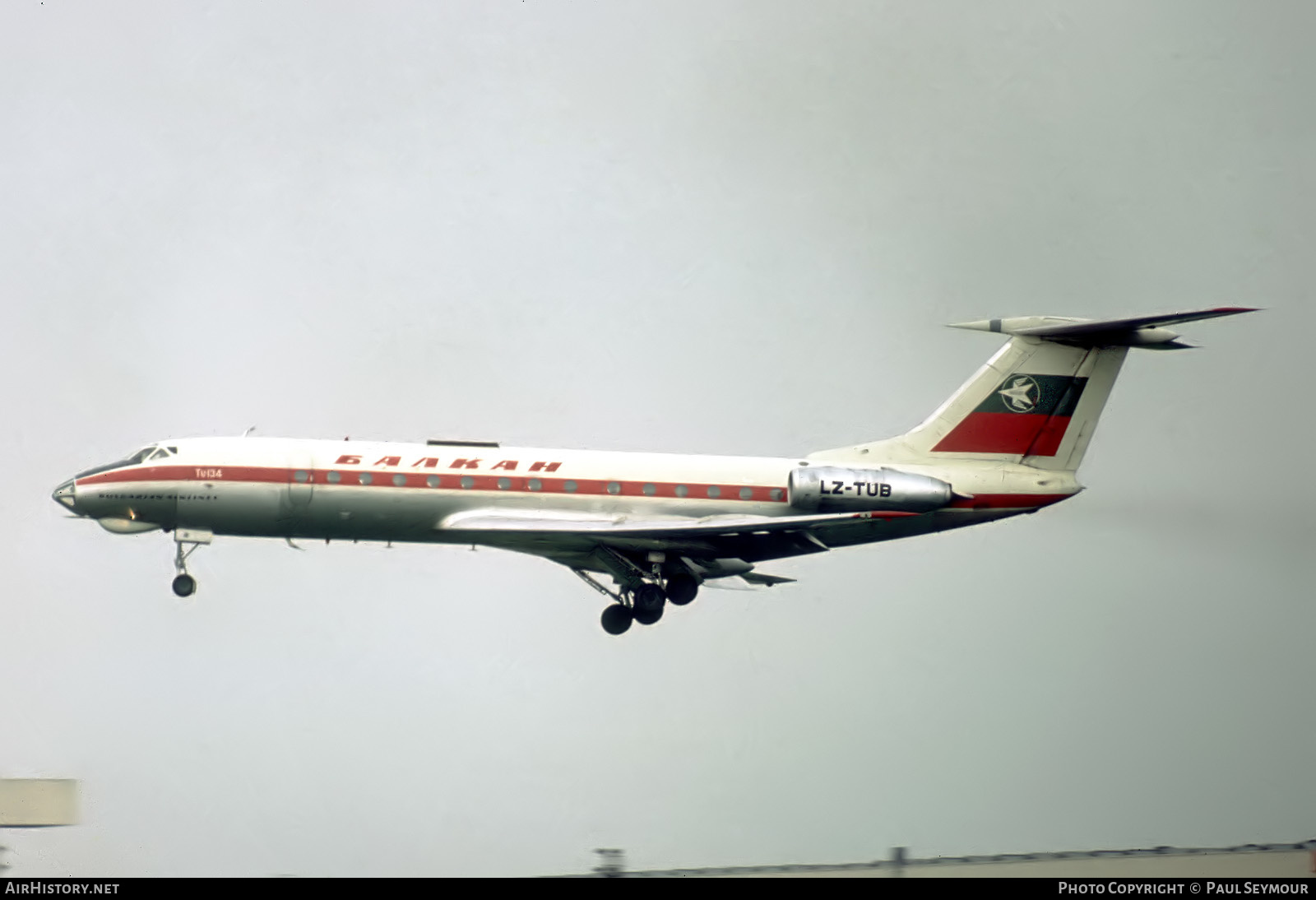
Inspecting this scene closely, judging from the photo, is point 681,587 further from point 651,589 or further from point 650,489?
point 650,489

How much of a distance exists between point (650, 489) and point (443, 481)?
5190 millimetres

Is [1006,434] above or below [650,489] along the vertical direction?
above

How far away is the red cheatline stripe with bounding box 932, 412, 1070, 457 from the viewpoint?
171 ft

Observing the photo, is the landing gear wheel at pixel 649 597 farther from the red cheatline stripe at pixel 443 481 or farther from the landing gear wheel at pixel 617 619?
the red cheatline stripe at pixel 443 481

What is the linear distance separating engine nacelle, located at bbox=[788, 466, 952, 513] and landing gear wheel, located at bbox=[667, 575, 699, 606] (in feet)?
10.8

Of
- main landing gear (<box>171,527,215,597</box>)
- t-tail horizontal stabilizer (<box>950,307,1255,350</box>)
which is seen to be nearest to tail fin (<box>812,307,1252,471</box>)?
t-tail horizontal stabilizer (<box>950,307,1255,350</box>)

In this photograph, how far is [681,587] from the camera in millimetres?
49844

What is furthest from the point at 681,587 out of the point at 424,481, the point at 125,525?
the point at 125,525

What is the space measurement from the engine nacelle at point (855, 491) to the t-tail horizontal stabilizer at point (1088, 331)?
4.64 meters

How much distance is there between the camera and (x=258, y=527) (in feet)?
157

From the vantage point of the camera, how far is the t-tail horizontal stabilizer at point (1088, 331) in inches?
2024

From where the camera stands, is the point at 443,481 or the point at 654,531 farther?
the point at 443,481
